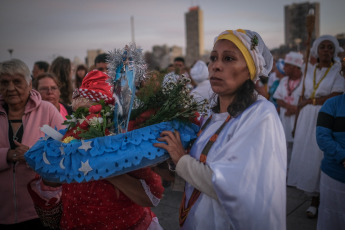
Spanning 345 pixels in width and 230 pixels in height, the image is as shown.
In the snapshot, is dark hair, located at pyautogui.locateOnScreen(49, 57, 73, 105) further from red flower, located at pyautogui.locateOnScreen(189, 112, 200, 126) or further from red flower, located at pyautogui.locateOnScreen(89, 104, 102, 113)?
red flower, located at pyautogui.locateOnScreen(189, 112, 200, 126)

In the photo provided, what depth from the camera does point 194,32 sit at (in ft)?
292

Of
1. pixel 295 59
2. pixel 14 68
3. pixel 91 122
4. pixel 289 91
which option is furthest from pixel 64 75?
pixel 295 59

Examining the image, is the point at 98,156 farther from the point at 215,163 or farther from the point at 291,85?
the point at 291,85

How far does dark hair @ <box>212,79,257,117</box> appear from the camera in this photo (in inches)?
71.3

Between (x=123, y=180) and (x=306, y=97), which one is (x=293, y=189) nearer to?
(x=306, y=97)

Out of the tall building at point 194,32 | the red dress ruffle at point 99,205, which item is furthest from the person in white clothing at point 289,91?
the tall building at point 194,32

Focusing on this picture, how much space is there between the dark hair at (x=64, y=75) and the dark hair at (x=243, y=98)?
13.2ft

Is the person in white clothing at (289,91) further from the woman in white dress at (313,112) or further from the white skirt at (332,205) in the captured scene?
the white skirt at (332,205)

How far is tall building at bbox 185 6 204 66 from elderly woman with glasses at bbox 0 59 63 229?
8033 cm

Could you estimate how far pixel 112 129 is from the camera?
1.90m

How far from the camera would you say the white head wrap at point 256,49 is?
184cm

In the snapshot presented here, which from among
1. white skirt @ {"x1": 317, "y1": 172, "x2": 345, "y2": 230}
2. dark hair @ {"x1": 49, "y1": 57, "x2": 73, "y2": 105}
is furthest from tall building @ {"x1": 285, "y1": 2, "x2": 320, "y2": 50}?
white skirt @ {"x1": 317, "y1": 172, "x2": 345, "y2": 230}

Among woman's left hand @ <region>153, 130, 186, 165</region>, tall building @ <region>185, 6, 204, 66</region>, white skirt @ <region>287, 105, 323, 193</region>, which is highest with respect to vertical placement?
tall building @ <region>185, 6, 204, 66</region>

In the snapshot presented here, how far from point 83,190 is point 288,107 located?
5928 mm
